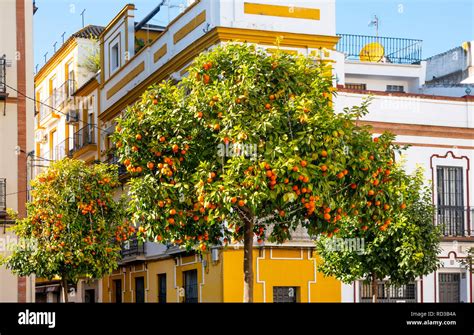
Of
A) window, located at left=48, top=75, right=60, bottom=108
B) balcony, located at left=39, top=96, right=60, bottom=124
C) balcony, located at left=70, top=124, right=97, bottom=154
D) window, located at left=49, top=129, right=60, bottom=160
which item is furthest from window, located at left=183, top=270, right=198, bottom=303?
window, located at left=48, top=75, right=60, bottom=108

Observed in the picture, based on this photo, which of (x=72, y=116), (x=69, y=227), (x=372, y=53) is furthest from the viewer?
(x=72, y=116)

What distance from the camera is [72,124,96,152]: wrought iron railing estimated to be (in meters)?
41.0

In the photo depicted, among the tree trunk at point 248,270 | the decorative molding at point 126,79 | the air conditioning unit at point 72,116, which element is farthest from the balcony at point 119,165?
the tree trunk at point 248,270

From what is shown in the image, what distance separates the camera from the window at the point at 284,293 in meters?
28.5

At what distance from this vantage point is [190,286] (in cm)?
3114

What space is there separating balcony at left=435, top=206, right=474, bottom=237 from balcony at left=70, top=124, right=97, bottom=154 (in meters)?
15.5

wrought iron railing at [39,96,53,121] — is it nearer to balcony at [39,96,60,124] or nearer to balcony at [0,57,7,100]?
balcony at [39,96,60,124]

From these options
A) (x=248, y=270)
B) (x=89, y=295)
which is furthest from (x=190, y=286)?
(x=248, y=270)

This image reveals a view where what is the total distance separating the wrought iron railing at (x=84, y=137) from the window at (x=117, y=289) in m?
5.67

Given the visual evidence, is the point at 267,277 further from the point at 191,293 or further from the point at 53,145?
the point at 53,145

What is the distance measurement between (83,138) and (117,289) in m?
6.57

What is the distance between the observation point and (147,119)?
62.3 ft

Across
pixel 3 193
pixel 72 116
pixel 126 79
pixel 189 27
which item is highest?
pixel 189 27

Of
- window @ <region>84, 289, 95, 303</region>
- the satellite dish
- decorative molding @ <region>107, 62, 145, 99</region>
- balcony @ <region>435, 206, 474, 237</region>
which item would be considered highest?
the satellite dish
